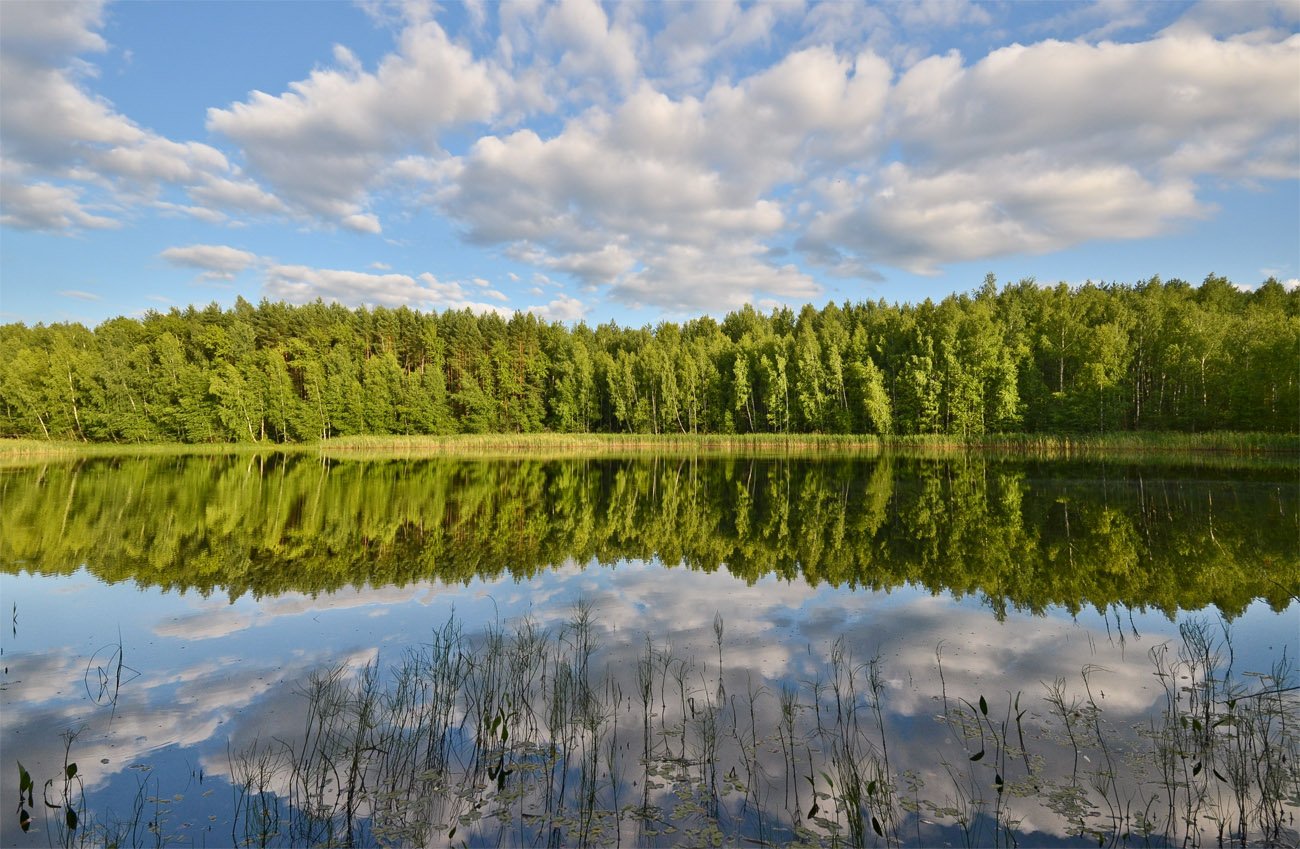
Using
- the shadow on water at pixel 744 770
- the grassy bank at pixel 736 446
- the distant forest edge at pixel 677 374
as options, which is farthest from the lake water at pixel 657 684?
the distant forest edge at pixel 677 374

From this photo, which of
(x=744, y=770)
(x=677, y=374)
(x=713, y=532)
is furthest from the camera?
(x=677, y=374)

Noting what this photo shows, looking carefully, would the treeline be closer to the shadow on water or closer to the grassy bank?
the shadow on water

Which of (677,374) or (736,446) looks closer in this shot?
(736,446)

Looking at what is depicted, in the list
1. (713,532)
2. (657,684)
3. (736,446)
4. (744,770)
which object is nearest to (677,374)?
(736,446)

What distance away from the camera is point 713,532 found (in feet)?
63.0

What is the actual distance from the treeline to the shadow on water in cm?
487

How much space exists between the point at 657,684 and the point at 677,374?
73635 millimetres

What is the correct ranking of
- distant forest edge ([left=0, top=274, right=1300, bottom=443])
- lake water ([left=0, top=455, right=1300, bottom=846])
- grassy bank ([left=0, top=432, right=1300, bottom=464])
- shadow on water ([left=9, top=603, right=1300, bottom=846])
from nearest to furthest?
shadow on water ([left=9, top=603, right=1300, bottom=846]), lake water ([left=0, top=455, right=1300, bottom=846]), grassy bank ([left=0, top=432, right=1300, bottom=464]), distant forest edge ([left=0, top=274, right=1300, bottom=443])

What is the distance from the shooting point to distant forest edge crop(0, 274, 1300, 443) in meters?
61.8

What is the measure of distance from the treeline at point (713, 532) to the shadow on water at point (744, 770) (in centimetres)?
487

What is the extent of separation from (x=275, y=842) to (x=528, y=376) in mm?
83535

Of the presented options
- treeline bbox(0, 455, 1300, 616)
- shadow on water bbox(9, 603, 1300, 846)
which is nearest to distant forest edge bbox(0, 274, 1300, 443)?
treeline bbox(0, 455, 1300, 616)

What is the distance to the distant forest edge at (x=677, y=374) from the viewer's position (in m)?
61.8

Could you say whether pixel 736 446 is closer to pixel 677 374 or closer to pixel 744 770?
pixel 677 374
